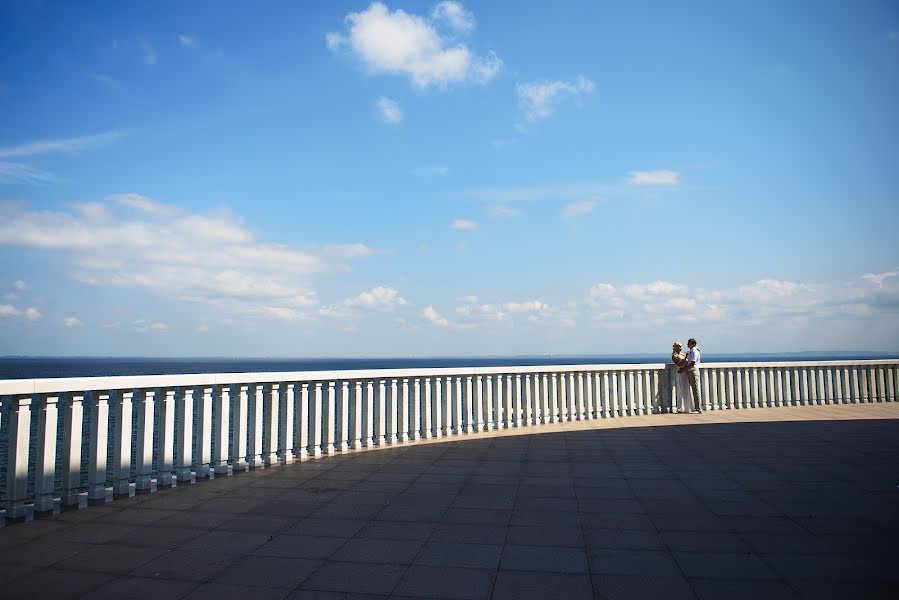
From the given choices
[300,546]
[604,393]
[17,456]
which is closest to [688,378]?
[604,393]

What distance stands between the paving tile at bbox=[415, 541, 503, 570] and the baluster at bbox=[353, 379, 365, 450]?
448 centimetres

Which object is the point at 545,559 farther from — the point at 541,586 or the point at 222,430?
the point at 222,430

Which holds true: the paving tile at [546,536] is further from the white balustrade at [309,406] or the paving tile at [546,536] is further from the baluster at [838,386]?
the baluster at [838,386]

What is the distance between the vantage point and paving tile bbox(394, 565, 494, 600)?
3314 mm

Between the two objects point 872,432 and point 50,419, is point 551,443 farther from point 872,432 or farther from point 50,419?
point 50,419

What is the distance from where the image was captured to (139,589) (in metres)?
3.38

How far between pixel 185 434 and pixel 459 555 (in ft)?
13.0

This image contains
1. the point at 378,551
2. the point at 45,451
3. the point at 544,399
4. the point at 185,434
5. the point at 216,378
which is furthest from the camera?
the point at 544,399

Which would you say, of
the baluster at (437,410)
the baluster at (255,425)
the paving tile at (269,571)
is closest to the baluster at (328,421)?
the baluster at (255,425)

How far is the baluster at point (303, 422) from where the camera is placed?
25.3 ft

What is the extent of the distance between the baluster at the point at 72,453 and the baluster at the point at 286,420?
8.24ft

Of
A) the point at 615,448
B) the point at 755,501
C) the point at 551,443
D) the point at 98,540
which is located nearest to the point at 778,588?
the point at 755,501

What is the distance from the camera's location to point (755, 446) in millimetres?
8633

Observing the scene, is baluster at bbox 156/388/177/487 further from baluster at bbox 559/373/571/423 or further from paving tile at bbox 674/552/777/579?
baluster at bbox 559/373/571/423
